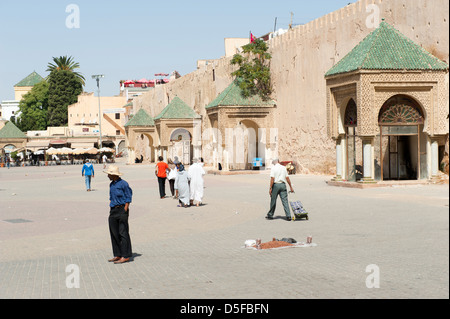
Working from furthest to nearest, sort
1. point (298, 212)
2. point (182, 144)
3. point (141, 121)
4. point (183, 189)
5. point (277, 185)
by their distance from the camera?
point (141, 121) → point (182, 144) → point (183, 189) → point (277, 185) → point (298, 212)

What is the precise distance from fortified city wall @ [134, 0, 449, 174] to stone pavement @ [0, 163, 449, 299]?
9.52m

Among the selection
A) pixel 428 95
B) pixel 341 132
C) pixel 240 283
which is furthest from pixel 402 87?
pixel 240 283

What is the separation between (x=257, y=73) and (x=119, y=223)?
3013cm

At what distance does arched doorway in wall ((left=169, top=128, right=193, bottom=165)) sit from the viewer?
55.0m

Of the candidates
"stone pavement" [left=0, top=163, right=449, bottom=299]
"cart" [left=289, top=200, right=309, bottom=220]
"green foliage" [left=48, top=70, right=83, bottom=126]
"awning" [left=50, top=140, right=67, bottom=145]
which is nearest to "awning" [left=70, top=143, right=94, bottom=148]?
"awning" [left=50, top=140, right=67, bottom=145]

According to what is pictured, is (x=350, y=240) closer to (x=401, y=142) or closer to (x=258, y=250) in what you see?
(x=258, y=250)

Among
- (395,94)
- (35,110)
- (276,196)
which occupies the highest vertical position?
(35,110)

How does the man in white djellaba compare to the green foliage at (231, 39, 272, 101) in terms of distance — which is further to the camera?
the green foliage at (231, 39, 272, 101)

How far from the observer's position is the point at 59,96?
4257 inches

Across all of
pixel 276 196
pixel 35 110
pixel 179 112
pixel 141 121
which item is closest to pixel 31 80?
pixel 35 110

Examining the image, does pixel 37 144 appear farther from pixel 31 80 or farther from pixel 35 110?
pixel 31 80

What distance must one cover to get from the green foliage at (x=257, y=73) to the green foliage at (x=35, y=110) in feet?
253

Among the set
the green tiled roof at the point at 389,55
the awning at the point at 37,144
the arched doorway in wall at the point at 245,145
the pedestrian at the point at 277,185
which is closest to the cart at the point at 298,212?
the pedestrian at the point at 277,185

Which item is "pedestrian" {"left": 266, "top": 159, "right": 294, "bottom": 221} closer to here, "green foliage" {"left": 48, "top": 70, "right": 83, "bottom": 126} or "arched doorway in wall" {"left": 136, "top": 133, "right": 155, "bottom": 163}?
"arched doorway in wall" {"left": 136, "top": 133, "right": 155, "bottom": 163}
